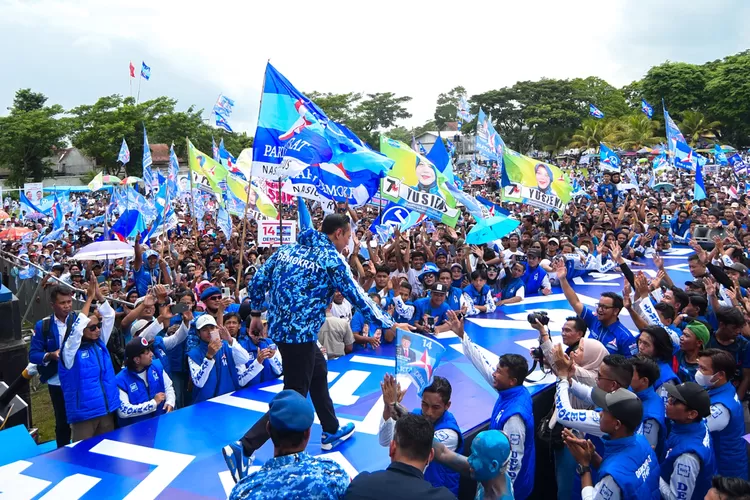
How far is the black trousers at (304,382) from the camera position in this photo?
3.67 metres

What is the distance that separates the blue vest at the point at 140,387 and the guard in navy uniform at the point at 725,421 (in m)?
4.45

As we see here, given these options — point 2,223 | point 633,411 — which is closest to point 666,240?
point 633,411

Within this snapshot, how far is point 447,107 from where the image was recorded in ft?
305

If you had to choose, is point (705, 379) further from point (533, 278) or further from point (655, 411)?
point (533, 278)

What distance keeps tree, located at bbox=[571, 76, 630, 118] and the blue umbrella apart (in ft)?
186

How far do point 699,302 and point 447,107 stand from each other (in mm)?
90668

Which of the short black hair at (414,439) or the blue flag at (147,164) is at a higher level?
the blue flag at (147,164)

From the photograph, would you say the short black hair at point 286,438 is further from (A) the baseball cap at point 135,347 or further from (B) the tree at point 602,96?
(B) the tree at point 602,96

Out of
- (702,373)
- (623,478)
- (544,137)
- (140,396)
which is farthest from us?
(544,137)

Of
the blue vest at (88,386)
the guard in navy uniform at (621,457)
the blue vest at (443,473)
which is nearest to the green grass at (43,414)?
the blue vest at (88,386)

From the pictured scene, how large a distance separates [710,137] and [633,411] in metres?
57.1

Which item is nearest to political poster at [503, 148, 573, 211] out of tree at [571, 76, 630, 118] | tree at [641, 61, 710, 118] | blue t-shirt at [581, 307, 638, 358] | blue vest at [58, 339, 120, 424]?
blue t-shirt at [581, 307, 638, 358]

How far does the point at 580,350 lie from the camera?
14.6ft

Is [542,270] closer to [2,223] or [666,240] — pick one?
[666,240]
